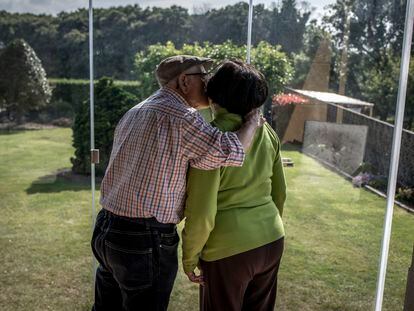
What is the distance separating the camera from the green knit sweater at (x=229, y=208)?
1313mm

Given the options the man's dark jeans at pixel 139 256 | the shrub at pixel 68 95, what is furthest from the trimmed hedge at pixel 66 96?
the man's dark jeans at pixel 139 256

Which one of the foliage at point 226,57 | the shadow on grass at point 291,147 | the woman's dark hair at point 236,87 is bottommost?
the shadow on grass at point 291,147

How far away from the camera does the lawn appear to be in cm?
235

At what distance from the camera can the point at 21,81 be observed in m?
3.81

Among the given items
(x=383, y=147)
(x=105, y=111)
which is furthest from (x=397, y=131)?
(x=105, y=111)

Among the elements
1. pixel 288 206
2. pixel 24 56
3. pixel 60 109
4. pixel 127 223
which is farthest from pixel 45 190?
pixel 127 223

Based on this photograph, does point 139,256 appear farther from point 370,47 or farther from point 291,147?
point 370,47

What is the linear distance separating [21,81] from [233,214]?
303cm

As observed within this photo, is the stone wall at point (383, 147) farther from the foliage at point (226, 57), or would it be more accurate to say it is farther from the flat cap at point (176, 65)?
the flat cap at point (176, 65)

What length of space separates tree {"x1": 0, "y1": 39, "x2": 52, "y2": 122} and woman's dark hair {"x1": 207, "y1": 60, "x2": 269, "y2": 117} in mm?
2545

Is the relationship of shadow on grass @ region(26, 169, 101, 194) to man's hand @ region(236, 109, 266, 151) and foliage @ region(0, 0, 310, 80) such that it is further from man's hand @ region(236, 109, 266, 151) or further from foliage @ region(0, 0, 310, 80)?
man's hand @ region(236, 109, 266, 151)

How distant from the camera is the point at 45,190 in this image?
3883 millimetres

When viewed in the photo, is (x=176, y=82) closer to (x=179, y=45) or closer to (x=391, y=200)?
(x=391, y=200)

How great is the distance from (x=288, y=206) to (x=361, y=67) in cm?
98
